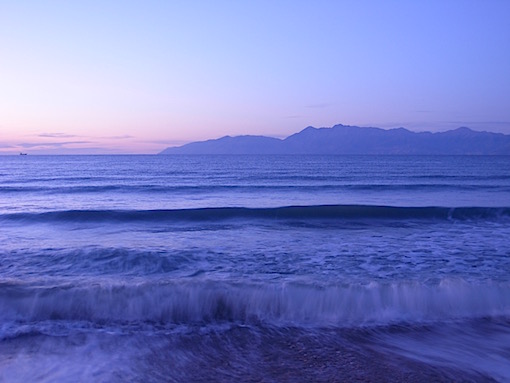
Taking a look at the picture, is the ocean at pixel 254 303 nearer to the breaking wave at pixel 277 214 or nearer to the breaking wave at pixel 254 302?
the breaking wave at pixel 254 302

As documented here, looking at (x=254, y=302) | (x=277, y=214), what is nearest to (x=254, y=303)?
(x=254, y=302)

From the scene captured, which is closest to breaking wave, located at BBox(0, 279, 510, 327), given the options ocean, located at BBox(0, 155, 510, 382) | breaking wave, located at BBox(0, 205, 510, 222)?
ocean, located at BBox(0, 155, 510, 382)

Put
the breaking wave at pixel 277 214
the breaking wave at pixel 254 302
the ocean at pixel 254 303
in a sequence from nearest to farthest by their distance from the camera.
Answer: the ocean at pixel 254 303, the breaking wave at pixel 254 302, the breaking wave at pixel 277 214

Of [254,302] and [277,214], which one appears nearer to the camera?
[254,302]

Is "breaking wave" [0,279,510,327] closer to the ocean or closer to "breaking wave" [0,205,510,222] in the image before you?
the ocean

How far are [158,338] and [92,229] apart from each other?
31.4 feet

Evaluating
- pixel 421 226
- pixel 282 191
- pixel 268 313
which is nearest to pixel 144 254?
pixel 268 313

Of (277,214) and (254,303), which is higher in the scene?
(277,214)

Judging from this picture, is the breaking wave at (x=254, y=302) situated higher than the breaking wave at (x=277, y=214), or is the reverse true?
the breaking wave at (x=277, y=214)

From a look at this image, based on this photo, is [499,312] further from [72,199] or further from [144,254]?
[72,199]

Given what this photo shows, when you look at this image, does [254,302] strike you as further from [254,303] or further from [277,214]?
[277,214]

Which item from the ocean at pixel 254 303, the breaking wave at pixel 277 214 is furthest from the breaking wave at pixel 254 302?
the breaking wave at pixel 277 214

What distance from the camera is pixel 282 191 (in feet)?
92.1

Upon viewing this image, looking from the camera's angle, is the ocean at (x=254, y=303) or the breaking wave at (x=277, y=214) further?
the breaking wave at (x=277, y=214)
